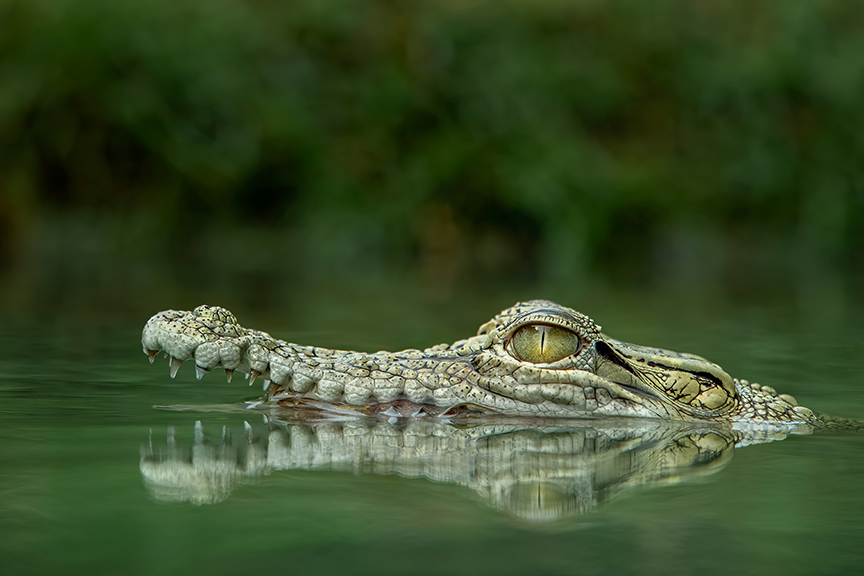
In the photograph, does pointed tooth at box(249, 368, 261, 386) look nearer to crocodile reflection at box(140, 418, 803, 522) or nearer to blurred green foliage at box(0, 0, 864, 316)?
crocodile reflection at box(140, 418, 803, 522)

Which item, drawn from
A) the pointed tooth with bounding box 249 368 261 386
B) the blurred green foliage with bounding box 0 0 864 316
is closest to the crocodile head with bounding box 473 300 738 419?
the pointed tooth with bounding box 249 368 261 386

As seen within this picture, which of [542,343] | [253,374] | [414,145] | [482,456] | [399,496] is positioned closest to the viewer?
[399,496]

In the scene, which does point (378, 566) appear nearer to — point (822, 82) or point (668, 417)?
point (668, 417)

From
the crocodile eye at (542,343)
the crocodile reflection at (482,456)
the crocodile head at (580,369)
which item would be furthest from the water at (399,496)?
the crocodile eye at (542,343)

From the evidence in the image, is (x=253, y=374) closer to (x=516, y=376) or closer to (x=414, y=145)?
(x=516, y=376)

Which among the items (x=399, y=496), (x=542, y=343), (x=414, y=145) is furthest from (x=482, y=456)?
(x=414, y=145)

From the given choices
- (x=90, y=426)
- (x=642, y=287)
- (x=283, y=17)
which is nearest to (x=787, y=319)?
(x=642, y=287)
